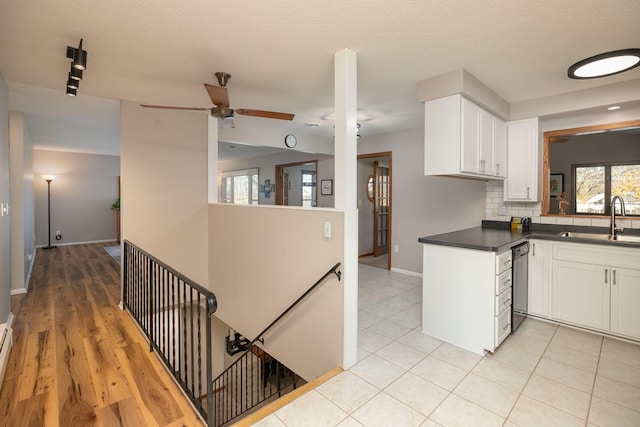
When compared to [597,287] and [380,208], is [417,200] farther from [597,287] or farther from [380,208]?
[597,287]

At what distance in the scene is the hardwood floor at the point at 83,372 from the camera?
2012mm

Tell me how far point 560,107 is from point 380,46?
2.36 metres

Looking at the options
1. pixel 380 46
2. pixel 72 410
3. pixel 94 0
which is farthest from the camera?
pixel 380 46

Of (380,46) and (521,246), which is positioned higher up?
(380,46)

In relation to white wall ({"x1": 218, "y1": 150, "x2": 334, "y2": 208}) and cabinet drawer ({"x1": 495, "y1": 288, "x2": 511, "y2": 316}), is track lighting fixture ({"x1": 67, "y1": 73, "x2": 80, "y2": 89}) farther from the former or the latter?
white wall ({"x1": 218, "y1": 150, "x2": 334, "y2": 208})

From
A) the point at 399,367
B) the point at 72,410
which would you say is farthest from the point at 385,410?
the point at 72,410

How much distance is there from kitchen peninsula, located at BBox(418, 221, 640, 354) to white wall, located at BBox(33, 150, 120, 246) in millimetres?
8996

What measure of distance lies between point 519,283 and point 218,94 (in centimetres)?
326

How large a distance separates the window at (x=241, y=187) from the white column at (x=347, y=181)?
19.7 ft

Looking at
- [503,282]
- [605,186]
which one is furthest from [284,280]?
[605,186]

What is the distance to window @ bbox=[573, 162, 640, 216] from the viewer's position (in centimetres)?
331

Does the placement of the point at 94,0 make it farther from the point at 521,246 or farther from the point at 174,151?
the point at 521,246

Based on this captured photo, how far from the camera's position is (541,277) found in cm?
316

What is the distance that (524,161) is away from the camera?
3586mm
